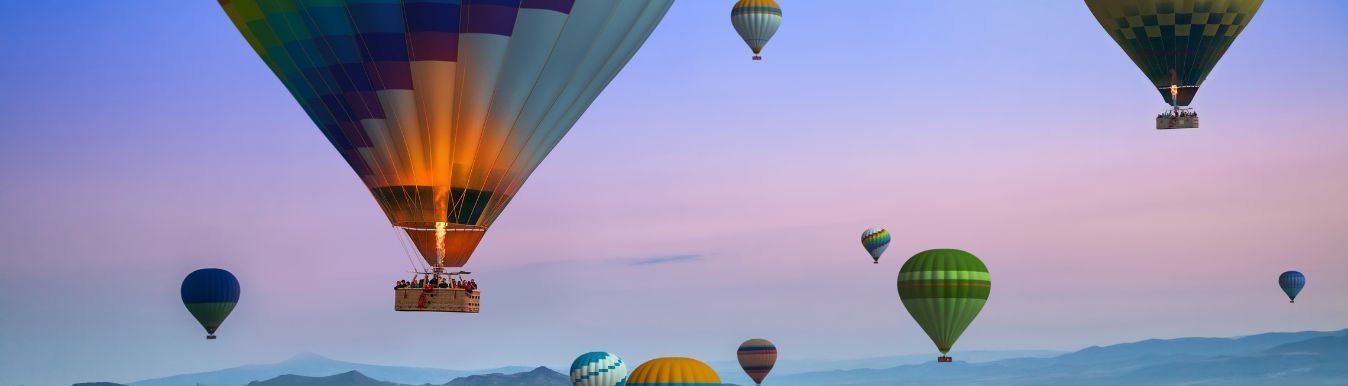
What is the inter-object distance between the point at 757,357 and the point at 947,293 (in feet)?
61.9

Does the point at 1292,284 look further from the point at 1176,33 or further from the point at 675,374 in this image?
the point at 675,374

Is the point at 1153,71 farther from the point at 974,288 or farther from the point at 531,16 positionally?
the point at 531,16

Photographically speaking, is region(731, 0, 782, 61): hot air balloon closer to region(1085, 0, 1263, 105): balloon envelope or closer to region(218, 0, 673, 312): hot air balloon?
region(1085, 0, 1263, 105): balloon envelope

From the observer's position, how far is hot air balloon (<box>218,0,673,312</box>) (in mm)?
33250

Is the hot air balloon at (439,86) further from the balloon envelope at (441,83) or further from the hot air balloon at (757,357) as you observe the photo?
the hot air balloon at (757,357)

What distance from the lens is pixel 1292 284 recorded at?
75.8m

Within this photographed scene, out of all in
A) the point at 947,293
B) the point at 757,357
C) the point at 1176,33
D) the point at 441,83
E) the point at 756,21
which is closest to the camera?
the point at 441,83

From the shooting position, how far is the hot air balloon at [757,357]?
6575 centimetres

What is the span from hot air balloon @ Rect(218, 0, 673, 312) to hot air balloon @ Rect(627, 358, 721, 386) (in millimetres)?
13234

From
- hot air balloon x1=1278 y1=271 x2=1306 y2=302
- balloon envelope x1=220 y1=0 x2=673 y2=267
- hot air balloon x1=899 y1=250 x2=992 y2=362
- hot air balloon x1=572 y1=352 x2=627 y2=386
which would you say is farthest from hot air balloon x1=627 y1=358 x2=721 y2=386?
hot air balloon x1=1278 y1=271 x2=1306 y2=302

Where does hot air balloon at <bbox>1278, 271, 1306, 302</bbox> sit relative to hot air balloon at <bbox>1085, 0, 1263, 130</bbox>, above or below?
below

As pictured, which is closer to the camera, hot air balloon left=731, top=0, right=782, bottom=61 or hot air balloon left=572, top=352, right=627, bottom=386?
hot air balloon left=572, top=352, right=627, bottom=386

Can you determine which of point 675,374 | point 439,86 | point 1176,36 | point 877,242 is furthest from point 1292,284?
point 439,86

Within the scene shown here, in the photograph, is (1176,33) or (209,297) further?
(209,297)
